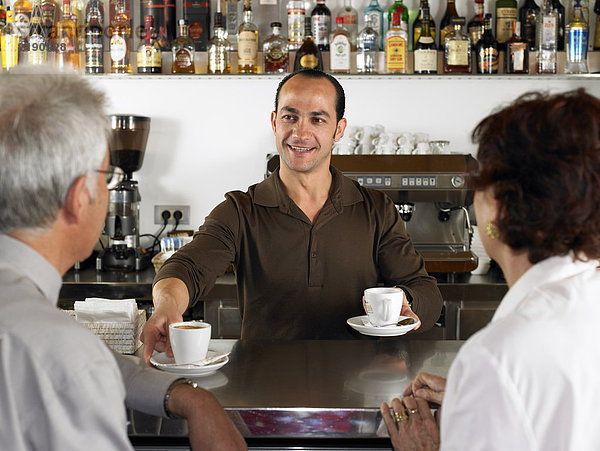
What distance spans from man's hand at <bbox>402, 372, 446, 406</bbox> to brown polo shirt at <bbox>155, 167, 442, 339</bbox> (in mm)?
757

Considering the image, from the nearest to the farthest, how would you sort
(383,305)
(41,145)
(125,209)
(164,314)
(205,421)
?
1. (41,145)
2. (205,421)
3. (164,314)
4. (383,305)
5. (125,209)

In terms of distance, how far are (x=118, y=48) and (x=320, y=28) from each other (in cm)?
97

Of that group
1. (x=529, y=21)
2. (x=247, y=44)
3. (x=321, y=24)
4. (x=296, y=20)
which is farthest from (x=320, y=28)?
(x=529, y=21)

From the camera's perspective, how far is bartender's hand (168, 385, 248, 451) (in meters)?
1.18

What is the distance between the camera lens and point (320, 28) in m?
3.49

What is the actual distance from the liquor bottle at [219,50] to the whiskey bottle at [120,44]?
402 mm

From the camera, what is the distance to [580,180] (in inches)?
38.2

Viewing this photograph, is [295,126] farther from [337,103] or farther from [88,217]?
[88,217]

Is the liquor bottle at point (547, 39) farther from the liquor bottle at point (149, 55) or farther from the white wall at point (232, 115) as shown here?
the liquor bottle at point (149, 55)

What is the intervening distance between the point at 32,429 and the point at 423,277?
1.46 metres

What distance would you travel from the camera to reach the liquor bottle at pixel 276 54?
11.4ft

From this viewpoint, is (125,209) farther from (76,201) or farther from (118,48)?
(76,201)

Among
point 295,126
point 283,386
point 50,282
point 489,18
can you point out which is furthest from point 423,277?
point 489,18

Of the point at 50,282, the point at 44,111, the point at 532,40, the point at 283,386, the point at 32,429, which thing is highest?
the point at 532,40
